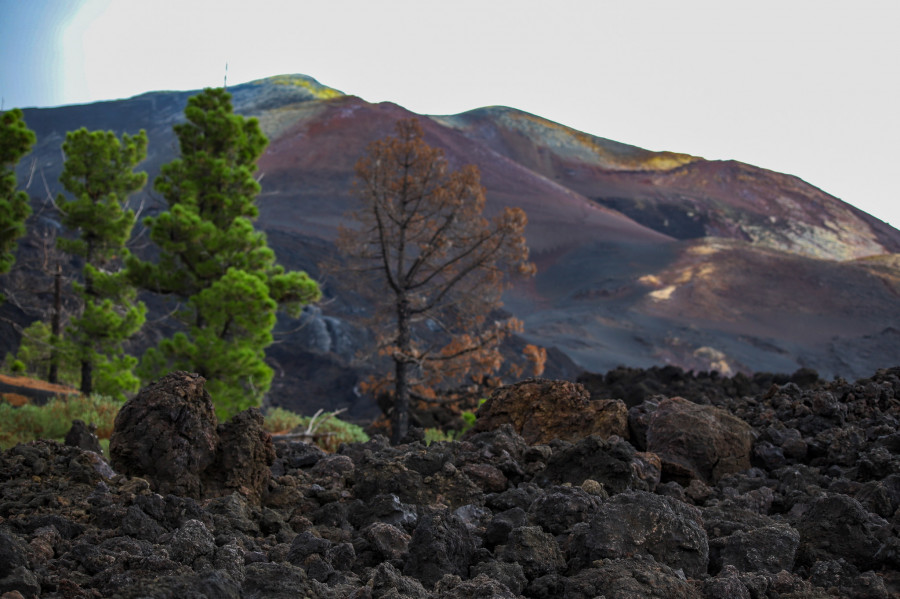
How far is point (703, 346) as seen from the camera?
4203 centimetres

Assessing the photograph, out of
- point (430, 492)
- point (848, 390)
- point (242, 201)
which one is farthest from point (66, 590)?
point (242, 201)

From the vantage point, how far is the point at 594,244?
58.9 metres

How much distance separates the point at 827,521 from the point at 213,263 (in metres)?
13.1

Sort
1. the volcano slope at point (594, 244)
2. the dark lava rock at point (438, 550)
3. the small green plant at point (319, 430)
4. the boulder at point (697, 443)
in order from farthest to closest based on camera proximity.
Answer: the volcano slope at point (594, 244), the small green plant at point (319, 430), the boulder at point (697, 443), the dark lava rock at point (438, 550)

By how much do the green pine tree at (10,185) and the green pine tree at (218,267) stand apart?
8.83 ft

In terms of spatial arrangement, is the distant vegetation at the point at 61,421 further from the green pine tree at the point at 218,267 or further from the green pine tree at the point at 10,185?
the green pine tree at the point at 10,185

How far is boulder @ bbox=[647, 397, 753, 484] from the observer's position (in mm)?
5180

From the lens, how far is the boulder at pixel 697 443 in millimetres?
5180

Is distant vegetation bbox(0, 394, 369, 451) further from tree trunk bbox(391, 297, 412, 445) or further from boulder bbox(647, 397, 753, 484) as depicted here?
boulder bbox(647, 397, 753, 484)

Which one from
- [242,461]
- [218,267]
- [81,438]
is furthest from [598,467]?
[218,267]

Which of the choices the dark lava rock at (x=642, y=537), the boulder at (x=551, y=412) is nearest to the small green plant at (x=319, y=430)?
the boulder at (x=551, y=412)

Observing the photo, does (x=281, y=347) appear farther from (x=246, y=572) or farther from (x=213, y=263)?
(x=246, y=572)

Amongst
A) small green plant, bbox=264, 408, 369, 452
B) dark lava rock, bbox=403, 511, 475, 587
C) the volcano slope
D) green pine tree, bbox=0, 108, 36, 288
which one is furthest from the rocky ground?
green pine tree, bbox=0, 108, 36, 288

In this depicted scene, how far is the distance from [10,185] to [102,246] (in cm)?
249
